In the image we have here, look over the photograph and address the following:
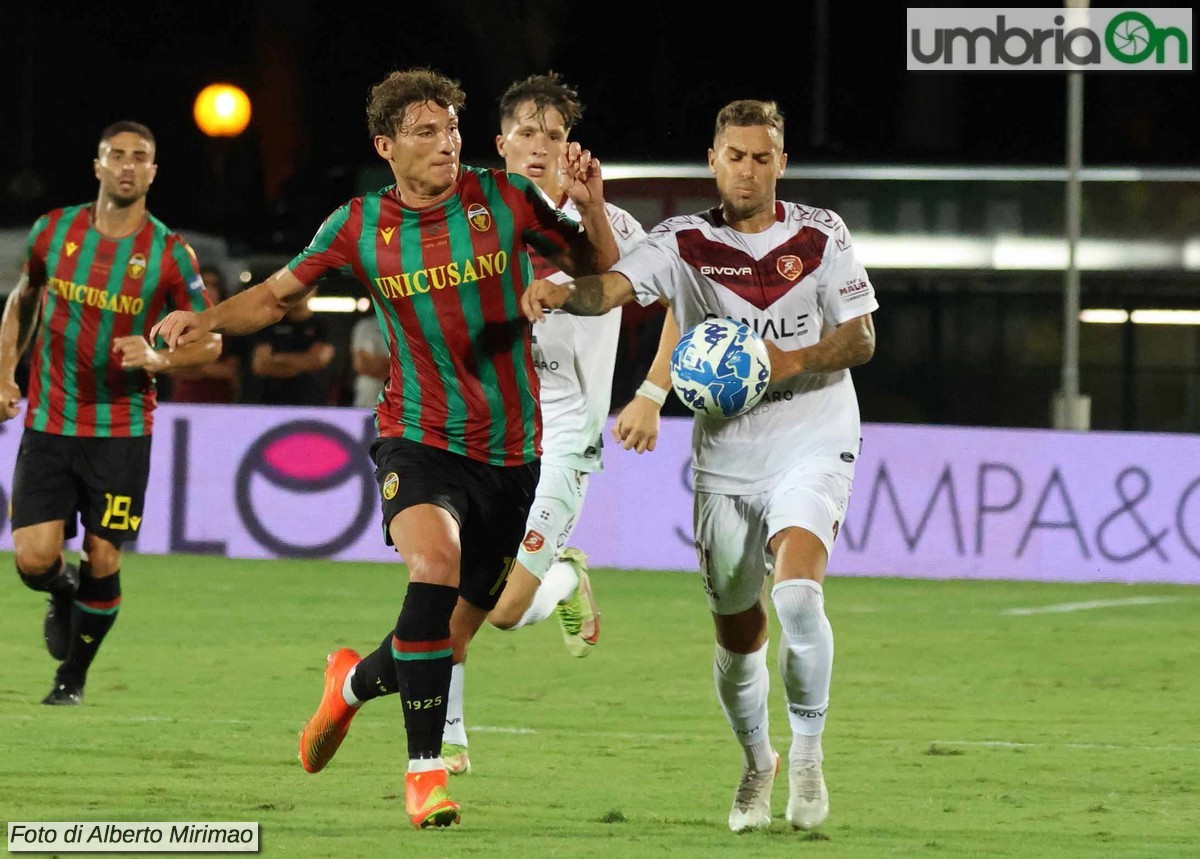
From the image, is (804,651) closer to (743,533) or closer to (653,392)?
(743,533)

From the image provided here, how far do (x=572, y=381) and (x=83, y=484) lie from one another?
2041 mm

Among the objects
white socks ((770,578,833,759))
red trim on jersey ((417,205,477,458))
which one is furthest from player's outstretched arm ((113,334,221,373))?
white socks ((770,578,833,759))

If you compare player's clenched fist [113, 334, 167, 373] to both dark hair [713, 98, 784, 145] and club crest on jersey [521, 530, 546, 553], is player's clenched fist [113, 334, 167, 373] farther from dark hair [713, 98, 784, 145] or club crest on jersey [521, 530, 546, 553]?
dark hair [713, 98, 784, 145]

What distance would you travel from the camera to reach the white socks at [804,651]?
5.93 meters

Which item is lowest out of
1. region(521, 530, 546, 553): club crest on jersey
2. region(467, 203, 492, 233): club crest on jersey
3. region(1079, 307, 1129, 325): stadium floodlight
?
region(521, 530, 546, 553): club crest on jersey

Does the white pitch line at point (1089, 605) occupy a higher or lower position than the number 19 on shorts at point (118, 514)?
lower

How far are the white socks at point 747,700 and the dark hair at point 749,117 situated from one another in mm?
1551

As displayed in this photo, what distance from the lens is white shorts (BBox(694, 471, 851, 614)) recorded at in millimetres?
6215

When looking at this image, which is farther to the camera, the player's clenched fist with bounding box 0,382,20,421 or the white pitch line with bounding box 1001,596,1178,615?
the white pitch line with bounding box 1001,596,1178,615

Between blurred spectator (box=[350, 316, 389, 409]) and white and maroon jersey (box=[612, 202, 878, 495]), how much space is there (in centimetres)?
1051

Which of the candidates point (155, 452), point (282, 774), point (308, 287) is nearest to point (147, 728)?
point (282, 774)

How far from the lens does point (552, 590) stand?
8797mm

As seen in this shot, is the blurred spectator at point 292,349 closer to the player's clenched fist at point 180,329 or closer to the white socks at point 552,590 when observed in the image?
the white socks at point 552,590

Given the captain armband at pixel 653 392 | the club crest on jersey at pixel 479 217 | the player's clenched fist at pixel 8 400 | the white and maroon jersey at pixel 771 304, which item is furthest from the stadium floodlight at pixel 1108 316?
the club crest on jersey at pixel 479 217
